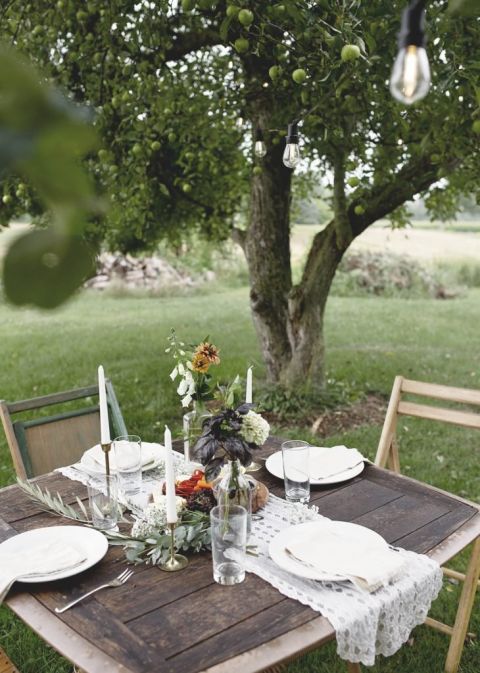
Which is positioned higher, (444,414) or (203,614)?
(444,414)

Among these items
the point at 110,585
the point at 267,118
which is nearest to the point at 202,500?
the point at 110,585

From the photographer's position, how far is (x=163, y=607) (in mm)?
1392

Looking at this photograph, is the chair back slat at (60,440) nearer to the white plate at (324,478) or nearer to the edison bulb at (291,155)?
the white plate at (324,478)

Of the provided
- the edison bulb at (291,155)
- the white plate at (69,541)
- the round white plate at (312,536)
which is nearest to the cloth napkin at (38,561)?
the white plate at (69,541)

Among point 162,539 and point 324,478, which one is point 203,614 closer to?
point 162,539

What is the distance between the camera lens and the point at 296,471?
186cm

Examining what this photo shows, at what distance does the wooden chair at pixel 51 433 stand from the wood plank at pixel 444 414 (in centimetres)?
115

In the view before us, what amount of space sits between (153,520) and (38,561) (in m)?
0.30

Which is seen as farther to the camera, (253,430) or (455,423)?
(455,423)

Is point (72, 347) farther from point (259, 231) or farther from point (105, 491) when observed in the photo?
point (105, 491)

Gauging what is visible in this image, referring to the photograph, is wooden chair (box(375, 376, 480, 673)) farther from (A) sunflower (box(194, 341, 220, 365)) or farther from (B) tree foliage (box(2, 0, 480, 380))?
(B) tree foliage (box(2, 0, 480, 380))

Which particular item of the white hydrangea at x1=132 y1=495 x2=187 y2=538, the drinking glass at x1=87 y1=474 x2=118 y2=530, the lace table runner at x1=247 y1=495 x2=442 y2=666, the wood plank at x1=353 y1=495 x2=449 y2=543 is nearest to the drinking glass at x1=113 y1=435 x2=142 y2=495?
the drinking glass at x1=87 y1=474 x2=118 y2=530

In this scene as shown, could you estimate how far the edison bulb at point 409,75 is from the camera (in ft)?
1.79

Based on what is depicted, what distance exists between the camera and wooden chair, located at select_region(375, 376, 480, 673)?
6.75ft
